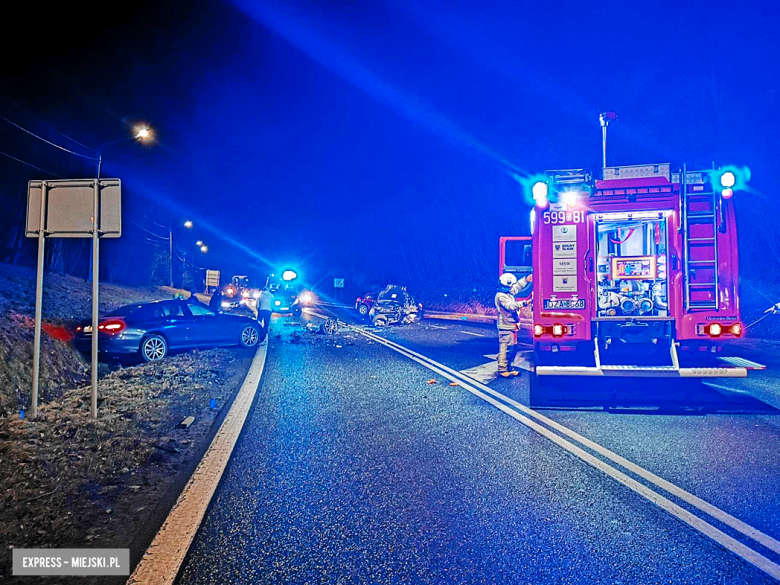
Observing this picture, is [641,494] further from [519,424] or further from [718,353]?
[718,353]

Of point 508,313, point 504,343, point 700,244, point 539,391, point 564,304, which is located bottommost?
point 539,391

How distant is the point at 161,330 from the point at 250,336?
322 cm

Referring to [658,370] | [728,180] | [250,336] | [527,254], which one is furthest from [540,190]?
[250,336]

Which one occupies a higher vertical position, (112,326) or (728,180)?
(728,180)

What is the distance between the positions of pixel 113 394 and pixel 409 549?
6.29 meters

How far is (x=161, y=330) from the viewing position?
1145 cm

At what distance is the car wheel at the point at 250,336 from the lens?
1420 cm

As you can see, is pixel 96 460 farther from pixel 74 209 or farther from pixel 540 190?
pixel 540 190

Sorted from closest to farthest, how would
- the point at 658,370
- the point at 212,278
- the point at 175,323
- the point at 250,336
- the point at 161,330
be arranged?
the point at 658,370 < the point at 161,330 < the point at 175,323 < the point at 250,336 < the point at 212,278

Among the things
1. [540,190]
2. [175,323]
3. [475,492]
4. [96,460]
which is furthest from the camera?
[175,323]

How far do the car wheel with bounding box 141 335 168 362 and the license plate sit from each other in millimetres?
7962

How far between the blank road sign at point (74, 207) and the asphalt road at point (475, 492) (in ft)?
9.65

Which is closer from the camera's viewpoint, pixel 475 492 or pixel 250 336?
pixel 475 492

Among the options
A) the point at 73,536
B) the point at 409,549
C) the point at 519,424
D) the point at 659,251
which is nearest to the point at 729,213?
the point at 659,251
